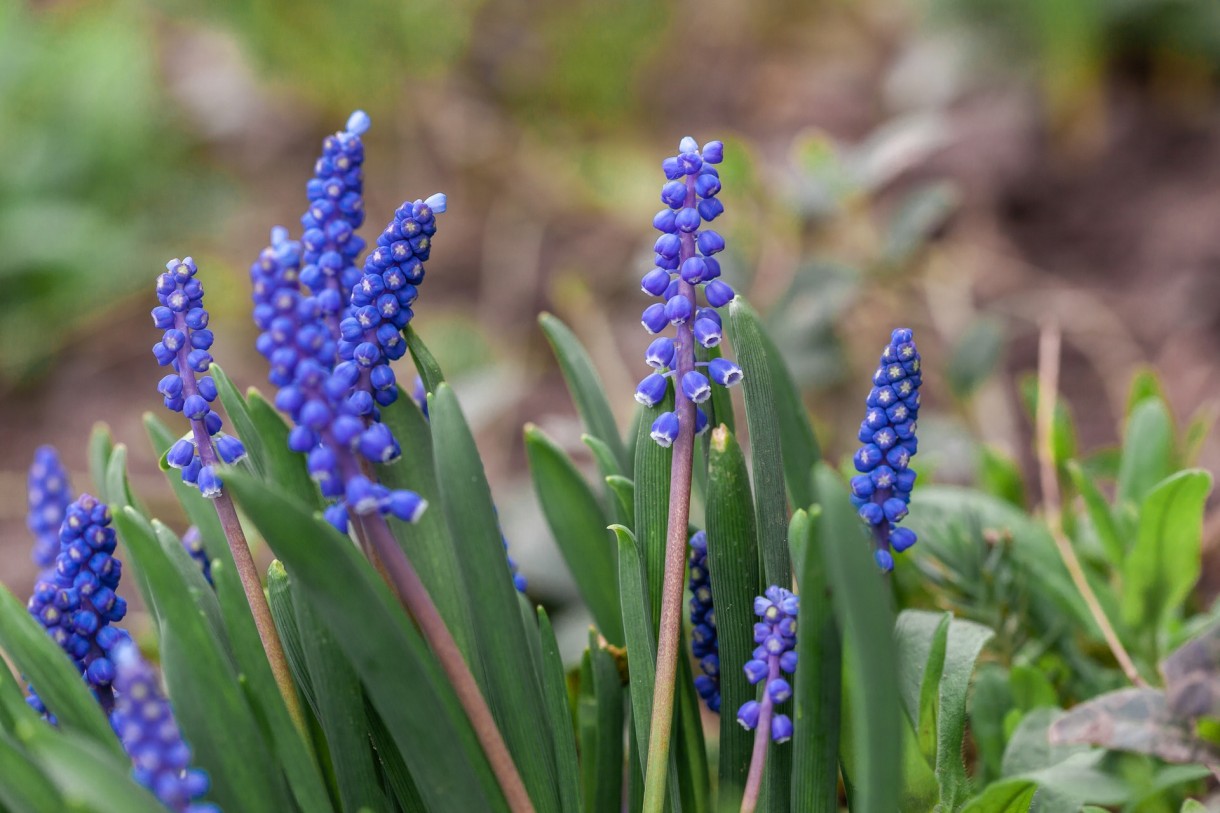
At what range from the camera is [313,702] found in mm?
1210

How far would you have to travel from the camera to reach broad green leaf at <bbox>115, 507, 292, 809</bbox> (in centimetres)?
99

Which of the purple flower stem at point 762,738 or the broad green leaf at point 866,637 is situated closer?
the broad green leaf at point 866,637

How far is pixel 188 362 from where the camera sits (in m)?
1.08

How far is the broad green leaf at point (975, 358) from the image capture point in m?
2.76

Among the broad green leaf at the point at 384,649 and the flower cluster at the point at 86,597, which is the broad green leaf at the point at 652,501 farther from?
the flower cluster at the point at 86,597

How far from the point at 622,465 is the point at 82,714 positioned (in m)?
0.65

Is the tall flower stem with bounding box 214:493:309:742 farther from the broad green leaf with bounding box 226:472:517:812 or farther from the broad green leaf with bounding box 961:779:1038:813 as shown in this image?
the broad green leaf with bounding box 961:779:1038:813

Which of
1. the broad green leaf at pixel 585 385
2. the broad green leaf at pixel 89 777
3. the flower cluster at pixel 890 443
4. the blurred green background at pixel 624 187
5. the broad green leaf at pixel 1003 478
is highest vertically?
the blurred green background at pixel 624 187

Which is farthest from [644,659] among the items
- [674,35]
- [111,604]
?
[674,35]

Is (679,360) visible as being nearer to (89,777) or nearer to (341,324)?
(341,324)

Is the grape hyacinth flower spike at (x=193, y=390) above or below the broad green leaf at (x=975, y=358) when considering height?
below

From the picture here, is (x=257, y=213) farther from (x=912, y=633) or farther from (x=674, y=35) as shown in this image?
(x=912, y=633)

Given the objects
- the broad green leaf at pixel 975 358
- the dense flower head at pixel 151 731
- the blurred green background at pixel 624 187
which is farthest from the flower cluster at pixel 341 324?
the broad green leaf at pixel 975 358

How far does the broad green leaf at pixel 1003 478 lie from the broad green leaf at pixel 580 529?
0.92 meters
